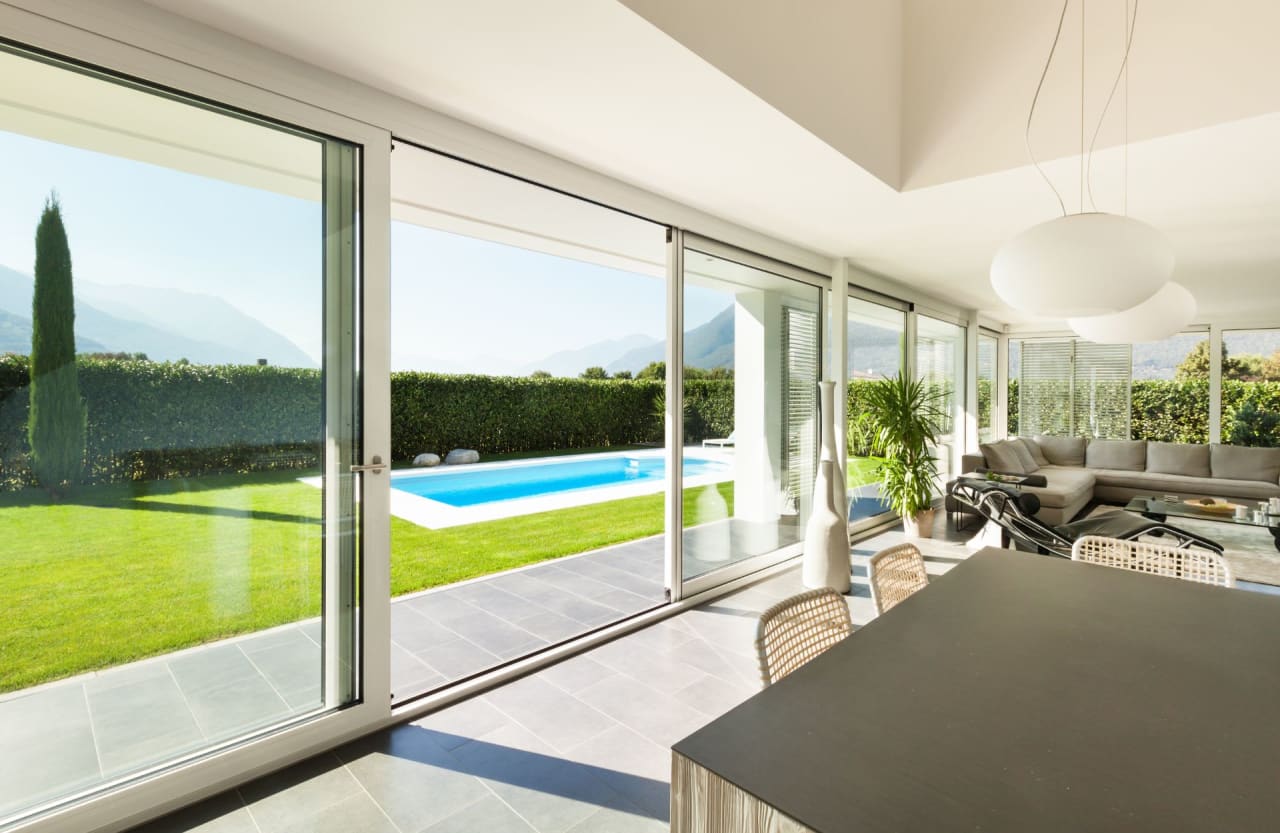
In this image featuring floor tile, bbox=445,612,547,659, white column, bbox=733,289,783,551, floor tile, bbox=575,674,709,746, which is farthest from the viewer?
white column, bbox=733,289,783,551

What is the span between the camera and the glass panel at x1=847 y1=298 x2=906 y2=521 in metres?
5.59

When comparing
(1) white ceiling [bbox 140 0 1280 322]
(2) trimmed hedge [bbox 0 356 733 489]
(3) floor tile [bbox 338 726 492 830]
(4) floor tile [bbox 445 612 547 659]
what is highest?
(1) white ceiling [bbox 140 0 1280 322]

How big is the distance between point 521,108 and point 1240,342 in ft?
33.6

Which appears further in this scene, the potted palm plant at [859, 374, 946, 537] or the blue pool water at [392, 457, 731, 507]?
the blue pool water at [392, 457, 731, 507]

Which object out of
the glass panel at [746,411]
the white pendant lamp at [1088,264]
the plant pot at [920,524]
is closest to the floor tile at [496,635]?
the glass panel at [746,411]

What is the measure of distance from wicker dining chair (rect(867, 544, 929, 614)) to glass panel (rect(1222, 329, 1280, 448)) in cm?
894

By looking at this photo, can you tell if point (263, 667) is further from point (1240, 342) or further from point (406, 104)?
point (1240, 342)

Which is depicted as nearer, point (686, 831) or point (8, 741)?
point (686, 831)

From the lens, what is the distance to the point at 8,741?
1.68m

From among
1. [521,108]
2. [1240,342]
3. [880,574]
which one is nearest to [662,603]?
[880,574]

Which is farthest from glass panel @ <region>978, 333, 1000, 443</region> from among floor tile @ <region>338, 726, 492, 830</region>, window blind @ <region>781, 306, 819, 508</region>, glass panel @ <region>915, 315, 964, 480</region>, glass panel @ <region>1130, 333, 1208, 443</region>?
floor tile @ <region>338, 726, 492, 830</region>

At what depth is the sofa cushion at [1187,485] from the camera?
6.62 meters

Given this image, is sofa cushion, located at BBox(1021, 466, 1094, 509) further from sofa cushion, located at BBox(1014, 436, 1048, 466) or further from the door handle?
the door handle

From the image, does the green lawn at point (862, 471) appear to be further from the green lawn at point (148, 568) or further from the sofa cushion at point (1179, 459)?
the green lawn at point (148, 568)
